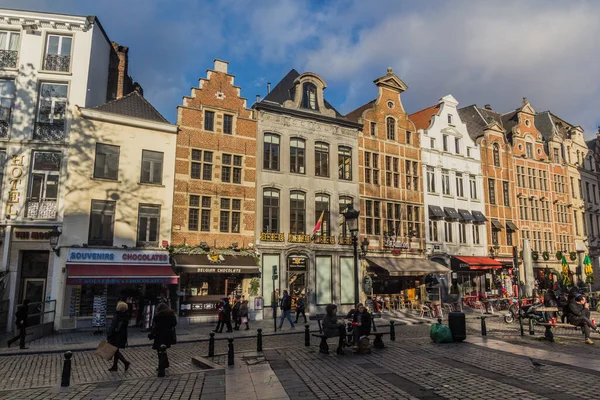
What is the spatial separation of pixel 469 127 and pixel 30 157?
3012 centimetres

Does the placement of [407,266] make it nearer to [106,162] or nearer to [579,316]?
[579,316]

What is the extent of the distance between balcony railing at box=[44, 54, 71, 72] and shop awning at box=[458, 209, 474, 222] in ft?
81.7

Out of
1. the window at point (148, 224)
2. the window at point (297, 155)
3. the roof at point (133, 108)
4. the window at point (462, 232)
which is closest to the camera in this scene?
the window at point (148, 224)

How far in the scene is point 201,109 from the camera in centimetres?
2214

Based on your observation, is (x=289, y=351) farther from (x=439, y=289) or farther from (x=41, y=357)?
(x=439, y=289)

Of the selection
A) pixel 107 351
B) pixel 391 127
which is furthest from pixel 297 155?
→ pixel 107 351

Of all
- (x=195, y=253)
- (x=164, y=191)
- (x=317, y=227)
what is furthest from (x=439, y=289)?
(x=164, y=191)

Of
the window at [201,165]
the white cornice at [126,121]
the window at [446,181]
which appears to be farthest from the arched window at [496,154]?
the white cornice at [126,121]

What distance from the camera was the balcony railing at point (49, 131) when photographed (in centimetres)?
1919

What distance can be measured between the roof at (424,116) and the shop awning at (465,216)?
6.58m

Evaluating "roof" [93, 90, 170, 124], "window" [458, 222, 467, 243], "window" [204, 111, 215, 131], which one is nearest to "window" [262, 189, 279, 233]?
"window" [204, 111, 215, 131]

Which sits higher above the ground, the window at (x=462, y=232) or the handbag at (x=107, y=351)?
the window at (x=462, y=232)

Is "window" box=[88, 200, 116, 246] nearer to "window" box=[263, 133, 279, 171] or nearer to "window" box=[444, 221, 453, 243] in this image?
"window" box=[263, 133, 279, 171]

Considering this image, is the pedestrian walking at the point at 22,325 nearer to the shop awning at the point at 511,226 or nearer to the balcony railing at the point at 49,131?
the balcony railing at the point at 49,131
